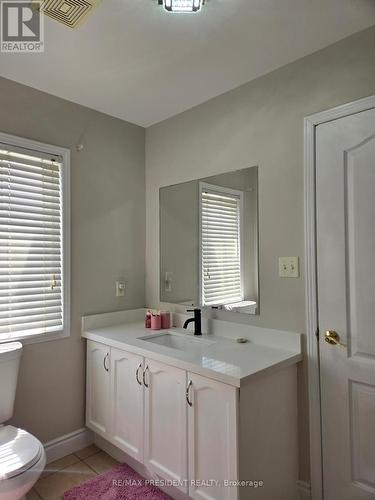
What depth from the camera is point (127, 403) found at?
206 cm

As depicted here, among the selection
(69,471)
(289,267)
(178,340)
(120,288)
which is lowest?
(69,471)

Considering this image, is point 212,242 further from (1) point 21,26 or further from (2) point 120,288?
(1) point 21,26

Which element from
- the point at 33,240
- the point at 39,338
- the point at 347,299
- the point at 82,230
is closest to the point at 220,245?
the point at 347,299

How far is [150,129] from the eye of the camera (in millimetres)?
2910

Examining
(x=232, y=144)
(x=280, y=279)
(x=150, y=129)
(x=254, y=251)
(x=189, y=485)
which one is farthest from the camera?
(x=150, y=129)

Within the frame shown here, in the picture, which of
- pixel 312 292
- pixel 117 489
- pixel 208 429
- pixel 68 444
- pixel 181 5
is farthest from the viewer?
pixel 68 444

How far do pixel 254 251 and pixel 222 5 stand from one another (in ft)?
4.34

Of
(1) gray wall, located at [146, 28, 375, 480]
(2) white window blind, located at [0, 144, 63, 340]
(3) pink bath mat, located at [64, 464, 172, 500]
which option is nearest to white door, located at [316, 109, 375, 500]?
(1) gray wall, located at [146, 28, 375, 480]

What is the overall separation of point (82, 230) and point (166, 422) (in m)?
1.47

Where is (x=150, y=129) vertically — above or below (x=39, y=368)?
above

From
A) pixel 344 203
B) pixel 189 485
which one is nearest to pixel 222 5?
pixel 344 203

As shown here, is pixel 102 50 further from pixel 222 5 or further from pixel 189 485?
pixel 189 485

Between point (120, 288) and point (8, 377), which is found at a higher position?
point (120, 288)

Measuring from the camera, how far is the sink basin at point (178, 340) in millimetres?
2162
